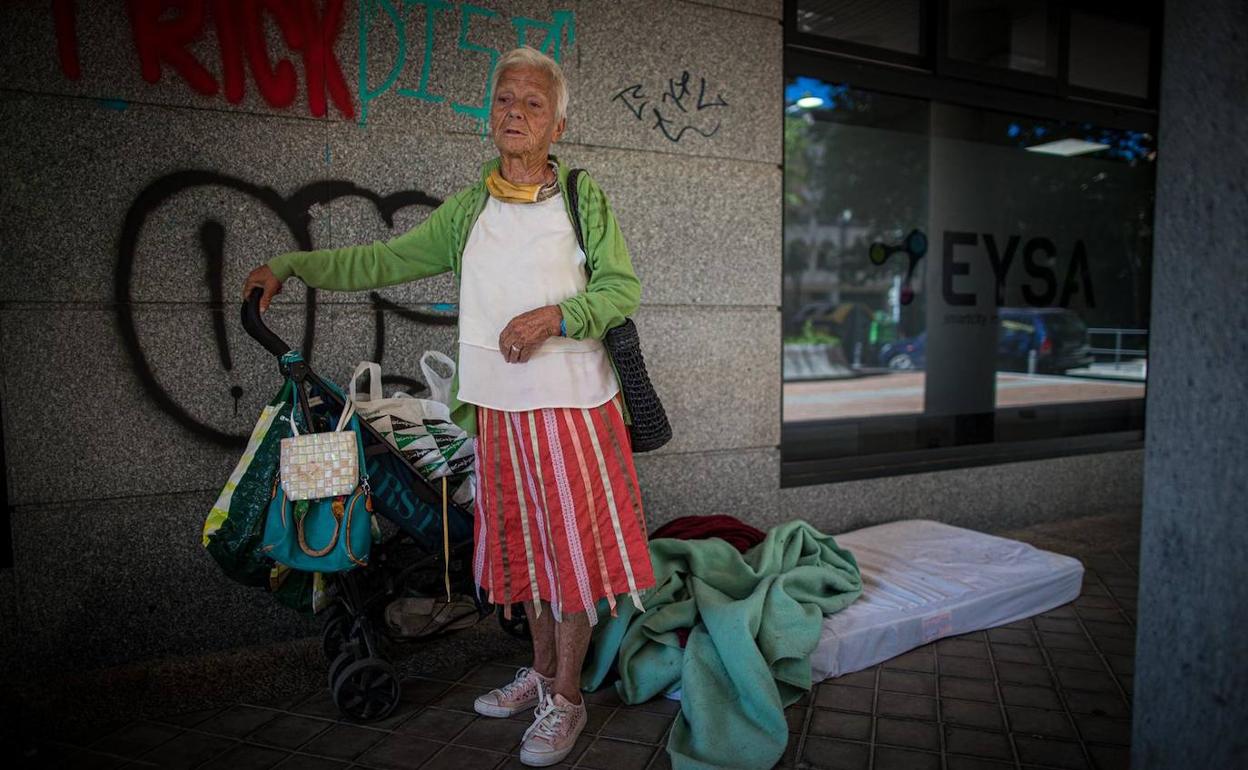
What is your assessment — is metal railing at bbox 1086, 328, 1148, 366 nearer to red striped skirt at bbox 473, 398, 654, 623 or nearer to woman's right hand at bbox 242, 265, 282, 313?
red striped skirt at bbox 473, 398, 654, 623

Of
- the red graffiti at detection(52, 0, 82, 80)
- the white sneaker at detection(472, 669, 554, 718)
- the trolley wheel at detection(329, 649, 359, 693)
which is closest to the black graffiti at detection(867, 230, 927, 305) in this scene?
the white sneaker at detection(472, 669, 554, 718)

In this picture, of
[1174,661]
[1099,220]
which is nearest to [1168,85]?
[1174,661]

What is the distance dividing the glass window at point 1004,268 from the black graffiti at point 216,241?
8.13ft

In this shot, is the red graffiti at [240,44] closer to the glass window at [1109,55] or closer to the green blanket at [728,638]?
the green blanket at [728,638]

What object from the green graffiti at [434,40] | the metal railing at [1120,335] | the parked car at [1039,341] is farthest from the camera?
the metal railing at [1120,335]

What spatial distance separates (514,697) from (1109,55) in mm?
5785

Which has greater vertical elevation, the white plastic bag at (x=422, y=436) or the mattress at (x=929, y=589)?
the white plastic bag at (x=422, y=436)

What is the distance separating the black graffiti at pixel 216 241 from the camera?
3.01m

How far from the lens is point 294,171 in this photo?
3.22m

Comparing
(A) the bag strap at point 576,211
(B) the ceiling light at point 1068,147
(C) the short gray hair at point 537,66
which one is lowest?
(A) the bag strap at point 576,211

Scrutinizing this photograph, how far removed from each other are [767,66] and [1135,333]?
412 cm

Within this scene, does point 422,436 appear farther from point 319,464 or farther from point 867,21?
point 867,21

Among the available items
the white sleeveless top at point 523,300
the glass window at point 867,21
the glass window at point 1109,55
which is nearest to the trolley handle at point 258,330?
the white sleeveless top at point 523,300

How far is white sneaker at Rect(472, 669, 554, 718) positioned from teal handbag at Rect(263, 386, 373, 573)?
72cm
